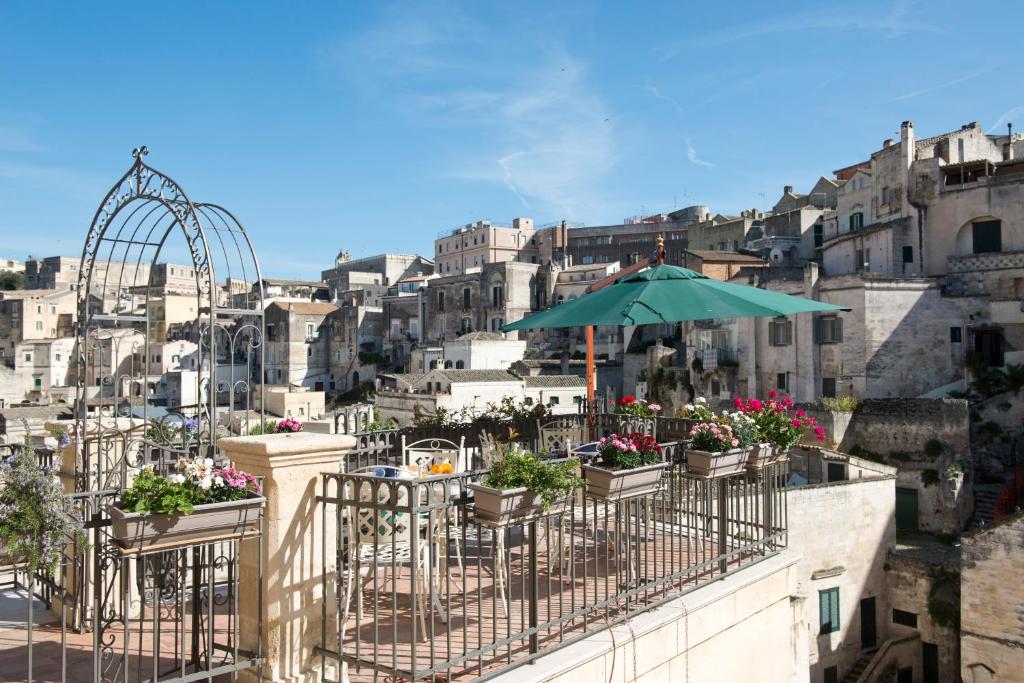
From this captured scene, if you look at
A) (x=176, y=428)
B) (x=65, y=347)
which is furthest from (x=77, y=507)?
(x=65, y=347)

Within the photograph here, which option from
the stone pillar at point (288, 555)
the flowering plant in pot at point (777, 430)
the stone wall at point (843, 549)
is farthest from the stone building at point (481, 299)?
the stone pillar at point (288, 555)

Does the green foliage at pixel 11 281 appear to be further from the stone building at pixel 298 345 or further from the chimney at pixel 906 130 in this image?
the chimney at pixel 906 130

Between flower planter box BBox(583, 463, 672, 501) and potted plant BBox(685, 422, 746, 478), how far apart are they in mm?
990

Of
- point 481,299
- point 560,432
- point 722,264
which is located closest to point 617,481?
point 560,432

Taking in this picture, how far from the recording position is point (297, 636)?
4719mm

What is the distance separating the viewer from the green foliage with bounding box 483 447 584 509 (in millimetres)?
5047

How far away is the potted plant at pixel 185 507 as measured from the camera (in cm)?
387

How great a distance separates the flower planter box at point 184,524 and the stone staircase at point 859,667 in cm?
1934

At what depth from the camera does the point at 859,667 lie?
19.0 m

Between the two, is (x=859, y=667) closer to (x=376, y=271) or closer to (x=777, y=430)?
(x=777, y=430)

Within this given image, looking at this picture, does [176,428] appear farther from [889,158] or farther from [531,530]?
[889,158]

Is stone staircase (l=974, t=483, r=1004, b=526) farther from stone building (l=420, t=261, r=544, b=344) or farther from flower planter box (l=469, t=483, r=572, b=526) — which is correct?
stone building (l=420, t=261, r=544, b=344)

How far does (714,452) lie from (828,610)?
13829 mm

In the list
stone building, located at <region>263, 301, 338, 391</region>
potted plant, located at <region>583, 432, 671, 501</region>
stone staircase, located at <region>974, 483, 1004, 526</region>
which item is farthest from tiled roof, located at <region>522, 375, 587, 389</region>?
potted plant, located at <region>583, 432, 671, 501</region>
